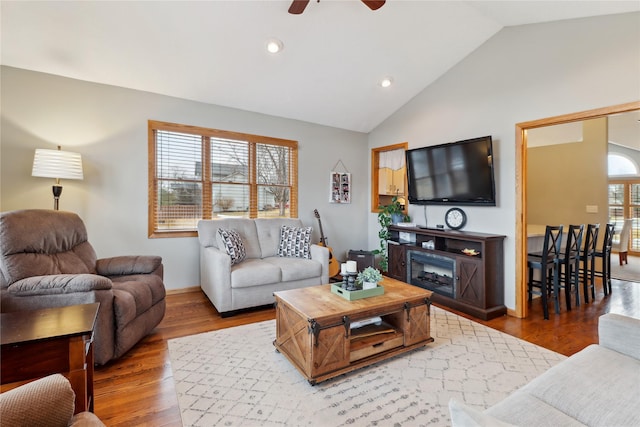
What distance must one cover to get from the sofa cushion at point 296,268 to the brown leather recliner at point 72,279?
48.4 inches

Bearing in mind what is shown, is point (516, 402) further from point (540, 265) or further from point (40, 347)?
point (540, 265)

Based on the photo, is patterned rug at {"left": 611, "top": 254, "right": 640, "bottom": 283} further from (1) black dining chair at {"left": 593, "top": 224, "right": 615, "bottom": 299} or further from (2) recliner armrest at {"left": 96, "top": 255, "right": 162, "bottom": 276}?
(2) recliner armrest at {"left": 96, "top": 255, "right": 162, "bottom": 276}

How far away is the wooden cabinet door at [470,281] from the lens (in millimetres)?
3264

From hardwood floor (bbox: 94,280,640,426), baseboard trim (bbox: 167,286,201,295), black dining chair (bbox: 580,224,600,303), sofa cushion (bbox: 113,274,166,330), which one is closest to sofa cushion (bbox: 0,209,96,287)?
sofa cushion (bbox: 113,274,166,330)

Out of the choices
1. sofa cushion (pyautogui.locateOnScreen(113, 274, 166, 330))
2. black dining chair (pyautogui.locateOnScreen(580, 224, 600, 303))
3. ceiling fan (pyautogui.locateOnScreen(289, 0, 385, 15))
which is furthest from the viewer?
black dining chair (pyautogui.locateOnScreen(580, 224, 600, 303))

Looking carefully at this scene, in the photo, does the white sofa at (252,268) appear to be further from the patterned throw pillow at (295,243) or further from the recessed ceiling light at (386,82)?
the recessed ceiling light at (386,82)

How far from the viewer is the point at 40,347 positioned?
3.80 feet

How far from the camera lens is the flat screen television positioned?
350 centimetres

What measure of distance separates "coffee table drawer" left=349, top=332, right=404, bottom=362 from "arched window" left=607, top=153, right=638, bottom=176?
863 centimetres

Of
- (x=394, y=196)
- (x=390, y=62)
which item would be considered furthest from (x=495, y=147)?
(x=394, y=196)

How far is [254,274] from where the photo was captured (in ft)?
10.5

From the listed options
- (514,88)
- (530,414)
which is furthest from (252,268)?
(514,88)

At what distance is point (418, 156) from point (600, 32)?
6.83 feet

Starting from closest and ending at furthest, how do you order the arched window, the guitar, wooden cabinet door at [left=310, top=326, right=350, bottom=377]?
1. wooden cabinet door at [left=310, top=326, right=350, bottom=377]
2. the guitar
3. the arched window
